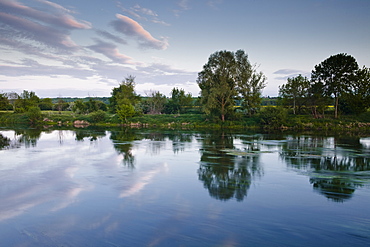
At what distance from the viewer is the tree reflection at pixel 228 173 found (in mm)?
10234

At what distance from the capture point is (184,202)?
360 inches

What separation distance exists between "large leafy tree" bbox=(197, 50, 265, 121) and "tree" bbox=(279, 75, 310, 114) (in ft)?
19.3

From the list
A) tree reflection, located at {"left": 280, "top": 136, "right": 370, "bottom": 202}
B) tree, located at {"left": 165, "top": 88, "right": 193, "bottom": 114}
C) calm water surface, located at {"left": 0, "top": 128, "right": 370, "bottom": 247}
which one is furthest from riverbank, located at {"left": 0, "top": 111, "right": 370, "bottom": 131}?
calm water surface, located at {"left": 0, "top": 128, "right": 370, "bottom": 247}

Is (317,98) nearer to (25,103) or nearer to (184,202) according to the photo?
(184,202)

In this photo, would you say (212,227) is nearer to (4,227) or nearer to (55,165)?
(4,227)

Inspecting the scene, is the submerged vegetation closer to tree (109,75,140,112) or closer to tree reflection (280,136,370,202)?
tree (109,75,140,112)

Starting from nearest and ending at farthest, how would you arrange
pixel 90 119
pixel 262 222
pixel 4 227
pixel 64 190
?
→ pixel 4 227 < pixel 262 222 < pixel 64 190 < pixel 90 119

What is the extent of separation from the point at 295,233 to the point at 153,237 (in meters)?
3.65

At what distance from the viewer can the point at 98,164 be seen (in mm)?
15344

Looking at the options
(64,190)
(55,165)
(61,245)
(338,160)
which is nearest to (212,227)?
(61,245)

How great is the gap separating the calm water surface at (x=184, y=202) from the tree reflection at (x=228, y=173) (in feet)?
0.15

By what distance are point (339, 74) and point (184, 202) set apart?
47966 mm

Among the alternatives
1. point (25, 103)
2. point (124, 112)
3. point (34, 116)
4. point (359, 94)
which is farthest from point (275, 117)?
point (25, 103)

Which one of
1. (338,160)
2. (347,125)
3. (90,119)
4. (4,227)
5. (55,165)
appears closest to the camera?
(4,227)
